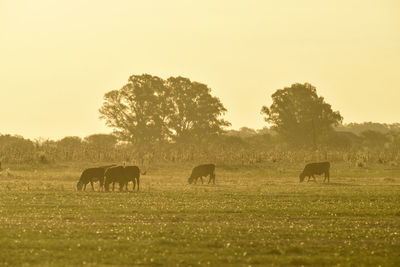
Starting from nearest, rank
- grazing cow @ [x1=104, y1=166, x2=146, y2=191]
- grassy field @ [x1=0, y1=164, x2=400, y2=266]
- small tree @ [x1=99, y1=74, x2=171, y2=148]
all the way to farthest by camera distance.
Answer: grassy field @ [x1=0, y1=164, x2=400, y2=266] < grazing cow @ [x1=104, y1=166, x2=146, y2=191] < small tree @ [x1=99, y1=74, x2=171, y2=148]

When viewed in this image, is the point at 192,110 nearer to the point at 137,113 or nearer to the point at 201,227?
the point at 137,113

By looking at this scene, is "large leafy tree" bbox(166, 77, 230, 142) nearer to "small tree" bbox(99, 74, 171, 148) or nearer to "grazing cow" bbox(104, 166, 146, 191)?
"small tree" bbox(99, 74, 171, 148)

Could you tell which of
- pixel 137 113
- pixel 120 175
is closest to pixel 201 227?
pixel 120 175

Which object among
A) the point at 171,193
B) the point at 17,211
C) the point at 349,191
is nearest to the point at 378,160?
the point at 349,191

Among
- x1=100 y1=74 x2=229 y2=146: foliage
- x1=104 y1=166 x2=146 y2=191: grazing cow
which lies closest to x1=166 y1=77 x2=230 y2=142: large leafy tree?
x1=100 y1=74 x2=229 y2=146: foliage

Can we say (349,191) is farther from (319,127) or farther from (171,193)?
(319,127)

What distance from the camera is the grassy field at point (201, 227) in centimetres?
1939

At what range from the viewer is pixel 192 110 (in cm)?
10781

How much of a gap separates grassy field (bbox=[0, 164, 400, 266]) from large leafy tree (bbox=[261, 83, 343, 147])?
64.4 metres

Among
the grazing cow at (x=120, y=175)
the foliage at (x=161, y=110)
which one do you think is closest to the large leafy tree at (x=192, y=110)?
the foliage at (x=161, y=110)

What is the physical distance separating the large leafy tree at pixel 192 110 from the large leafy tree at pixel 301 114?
7.62 m

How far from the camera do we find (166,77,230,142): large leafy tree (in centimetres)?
10731

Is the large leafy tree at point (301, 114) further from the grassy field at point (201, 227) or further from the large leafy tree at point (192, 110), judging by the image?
the grassy field at point (201, 227)

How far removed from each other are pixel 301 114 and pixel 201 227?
84.9 metres
